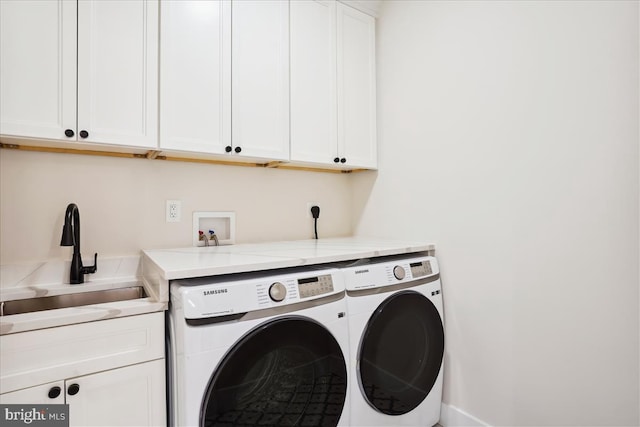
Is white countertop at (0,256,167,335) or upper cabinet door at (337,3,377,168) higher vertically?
upper cabinet door at (337,3,377,168)

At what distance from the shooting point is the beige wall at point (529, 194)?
1.23 m

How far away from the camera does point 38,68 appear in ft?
4.18

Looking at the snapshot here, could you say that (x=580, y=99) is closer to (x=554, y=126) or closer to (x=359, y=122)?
(x=554, y=126)

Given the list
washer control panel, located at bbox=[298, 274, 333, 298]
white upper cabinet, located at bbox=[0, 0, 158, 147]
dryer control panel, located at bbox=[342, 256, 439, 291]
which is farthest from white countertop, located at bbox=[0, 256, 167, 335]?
dryer control panel, located at bbox=[342, 256, 439, 291]

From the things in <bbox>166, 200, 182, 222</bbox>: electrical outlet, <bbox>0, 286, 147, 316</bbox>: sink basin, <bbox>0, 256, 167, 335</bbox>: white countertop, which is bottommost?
<bbox>0, 286, 147, 316</bbox>: sink basin

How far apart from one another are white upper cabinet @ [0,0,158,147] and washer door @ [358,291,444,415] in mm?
1294

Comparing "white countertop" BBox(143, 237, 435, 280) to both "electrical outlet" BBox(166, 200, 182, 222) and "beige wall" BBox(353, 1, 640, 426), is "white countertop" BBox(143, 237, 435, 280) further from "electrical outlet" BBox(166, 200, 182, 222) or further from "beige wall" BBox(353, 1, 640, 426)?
"beige wall" BBox(353, 1, 640, 426)

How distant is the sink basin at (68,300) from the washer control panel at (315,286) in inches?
33.0

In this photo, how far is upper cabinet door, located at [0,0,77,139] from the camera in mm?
1226

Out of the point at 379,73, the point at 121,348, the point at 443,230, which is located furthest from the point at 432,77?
the point at 121,348

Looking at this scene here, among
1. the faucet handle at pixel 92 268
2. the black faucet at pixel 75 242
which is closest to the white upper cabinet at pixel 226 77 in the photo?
the black faucet at pixel 75 242

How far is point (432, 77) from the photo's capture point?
187 centimetres

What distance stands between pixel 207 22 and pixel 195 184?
810mm

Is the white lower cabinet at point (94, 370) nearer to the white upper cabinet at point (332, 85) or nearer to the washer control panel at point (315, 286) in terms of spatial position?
the washer control panel at point (315, 286)
